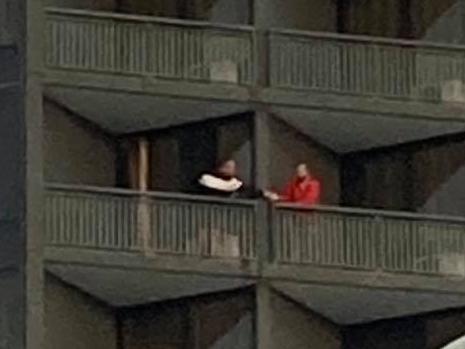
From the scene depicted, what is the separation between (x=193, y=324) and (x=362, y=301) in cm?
231

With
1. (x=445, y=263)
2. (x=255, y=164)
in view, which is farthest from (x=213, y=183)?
(x=445, y=263)

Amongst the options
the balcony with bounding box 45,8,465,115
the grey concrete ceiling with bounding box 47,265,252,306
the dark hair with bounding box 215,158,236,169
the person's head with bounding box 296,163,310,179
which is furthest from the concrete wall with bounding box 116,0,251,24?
the grey concrete ceiling with bounding box 47,265,252,306

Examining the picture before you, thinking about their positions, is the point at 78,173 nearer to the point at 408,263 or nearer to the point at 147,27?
the point at 147,27

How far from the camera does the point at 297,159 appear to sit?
39469 millimetres

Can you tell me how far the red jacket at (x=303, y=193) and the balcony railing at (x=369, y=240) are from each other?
0.14 m

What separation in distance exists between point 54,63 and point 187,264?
311 centimetres

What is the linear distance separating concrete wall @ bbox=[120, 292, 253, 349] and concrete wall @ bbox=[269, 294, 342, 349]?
0.44 meters

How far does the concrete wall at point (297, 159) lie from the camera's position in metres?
39.1

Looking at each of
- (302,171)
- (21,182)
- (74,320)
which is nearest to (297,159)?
(302,171)

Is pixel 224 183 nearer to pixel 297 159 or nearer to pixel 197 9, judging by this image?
pixel 297 159

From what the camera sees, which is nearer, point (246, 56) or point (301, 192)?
point (301, 192)

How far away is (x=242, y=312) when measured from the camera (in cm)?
3856

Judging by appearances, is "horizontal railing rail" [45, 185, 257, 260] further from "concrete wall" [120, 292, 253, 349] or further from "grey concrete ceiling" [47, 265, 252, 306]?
"concrete wall" [120, 292, 253, 349]

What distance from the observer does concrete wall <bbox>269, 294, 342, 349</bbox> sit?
127ft
